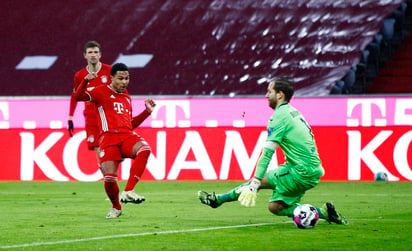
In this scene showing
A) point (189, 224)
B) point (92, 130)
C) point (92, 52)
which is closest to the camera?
point (189, 224)

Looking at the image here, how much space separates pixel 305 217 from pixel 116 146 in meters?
2.51

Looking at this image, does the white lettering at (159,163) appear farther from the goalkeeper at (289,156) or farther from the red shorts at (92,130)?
the goalkeeper at (289,156)

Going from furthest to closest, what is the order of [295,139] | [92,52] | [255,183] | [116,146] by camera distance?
1. [92,52]
2. [116,146]
3. [295,139]
4. [255,183]

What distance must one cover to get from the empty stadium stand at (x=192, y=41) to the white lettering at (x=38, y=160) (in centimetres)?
488

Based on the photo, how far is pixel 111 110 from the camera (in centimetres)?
1052

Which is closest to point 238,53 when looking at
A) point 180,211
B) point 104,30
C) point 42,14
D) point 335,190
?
point 104,30

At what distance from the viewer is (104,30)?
24.0 meters

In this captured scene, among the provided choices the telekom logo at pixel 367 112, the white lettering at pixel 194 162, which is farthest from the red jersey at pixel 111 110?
the telekom logo at pixel 367 112

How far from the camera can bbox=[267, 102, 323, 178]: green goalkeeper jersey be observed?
28.9ft

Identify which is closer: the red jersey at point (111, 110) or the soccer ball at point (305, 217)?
the soccer ball at point (305, 217)

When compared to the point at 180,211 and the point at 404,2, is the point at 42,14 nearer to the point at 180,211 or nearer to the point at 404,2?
the point at 404,2

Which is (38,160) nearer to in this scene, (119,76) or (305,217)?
(119,76)

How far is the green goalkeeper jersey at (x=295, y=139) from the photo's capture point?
8.80 m

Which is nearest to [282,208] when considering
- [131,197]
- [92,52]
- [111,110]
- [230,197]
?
[230,197]
